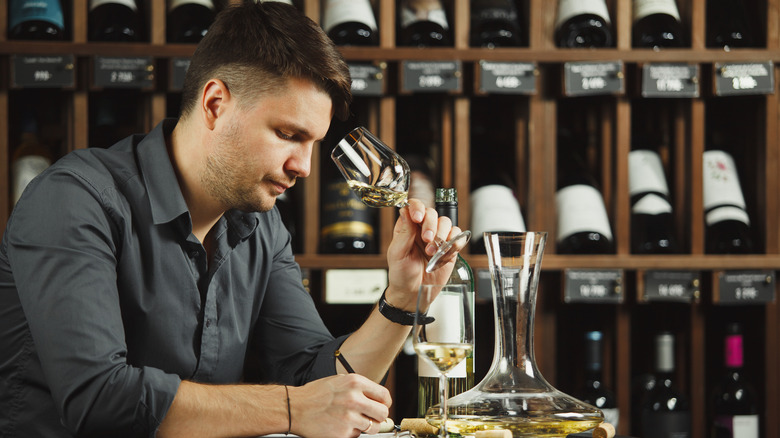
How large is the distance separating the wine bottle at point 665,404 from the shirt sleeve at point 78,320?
110 centimetres

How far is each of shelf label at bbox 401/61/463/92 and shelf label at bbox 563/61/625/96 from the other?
24 cm

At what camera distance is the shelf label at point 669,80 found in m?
1.78

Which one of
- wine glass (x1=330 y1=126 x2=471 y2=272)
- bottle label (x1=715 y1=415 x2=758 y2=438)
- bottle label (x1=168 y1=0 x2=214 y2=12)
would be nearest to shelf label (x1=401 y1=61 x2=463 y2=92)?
bottle label (x1=168 y1=0 x2=214 y2=12)

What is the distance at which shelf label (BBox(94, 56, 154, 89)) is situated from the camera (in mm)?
1713

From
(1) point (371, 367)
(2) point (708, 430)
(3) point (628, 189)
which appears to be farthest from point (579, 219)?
(1) point (371, 367)

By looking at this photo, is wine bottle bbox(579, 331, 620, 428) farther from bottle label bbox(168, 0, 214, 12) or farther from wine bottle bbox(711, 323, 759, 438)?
bottle label bbox(168, 0, 214, 12)

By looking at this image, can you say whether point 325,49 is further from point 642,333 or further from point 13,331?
point 642,333

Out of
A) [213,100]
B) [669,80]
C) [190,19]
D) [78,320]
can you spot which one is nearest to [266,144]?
[213,100]

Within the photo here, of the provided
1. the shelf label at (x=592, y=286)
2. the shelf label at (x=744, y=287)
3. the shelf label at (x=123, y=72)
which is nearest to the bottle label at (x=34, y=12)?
the shelf label at (x=123, y=72)

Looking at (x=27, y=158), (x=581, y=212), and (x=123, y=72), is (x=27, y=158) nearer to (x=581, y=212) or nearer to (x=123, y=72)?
(x=123, y=72)

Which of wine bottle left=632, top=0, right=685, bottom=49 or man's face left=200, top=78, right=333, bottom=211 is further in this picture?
wine bottle left=632, top=0, right=685, bottom=49

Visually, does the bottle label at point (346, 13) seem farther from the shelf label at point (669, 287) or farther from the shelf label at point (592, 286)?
the shelf label at point (669, 287)

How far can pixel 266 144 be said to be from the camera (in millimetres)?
1214

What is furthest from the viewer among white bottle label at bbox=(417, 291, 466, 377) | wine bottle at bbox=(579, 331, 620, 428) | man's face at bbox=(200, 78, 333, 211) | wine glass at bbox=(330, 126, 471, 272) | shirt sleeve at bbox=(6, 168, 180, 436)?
wine bottle at bbox=(579, 331, 620, 428)
